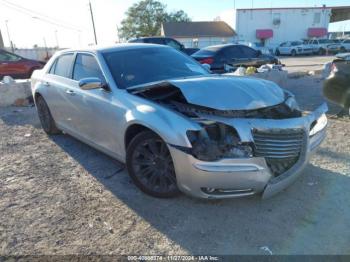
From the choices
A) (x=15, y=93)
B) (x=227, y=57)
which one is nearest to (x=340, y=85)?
(x=227, y=57)

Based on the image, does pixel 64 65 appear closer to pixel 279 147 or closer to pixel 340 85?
pixel 279 147

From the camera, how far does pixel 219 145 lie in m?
3.03

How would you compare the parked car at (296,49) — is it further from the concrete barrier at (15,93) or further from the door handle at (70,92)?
the door handle at (70,92)

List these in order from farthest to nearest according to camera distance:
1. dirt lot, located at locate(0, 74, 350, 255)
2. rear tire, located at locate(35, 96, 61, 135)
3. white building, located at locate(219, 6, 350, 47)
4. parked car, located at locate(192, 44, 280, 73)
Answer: white building, located at locate(219, 6, 350, 47) < parked car, located at locate(192, 44, 280, 73) < rear tire, located at locate(35, 96, 61, 135) < dirt lot, located at locate(0, 74, 350, 255)

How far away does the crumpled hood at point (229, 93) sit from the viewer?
3248 mm

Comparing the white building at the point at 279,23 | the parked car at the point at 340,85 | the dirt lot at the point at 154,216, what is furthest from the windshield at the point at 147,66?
the white building at the point at 279,23

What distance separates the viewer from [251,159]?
294 centimetres

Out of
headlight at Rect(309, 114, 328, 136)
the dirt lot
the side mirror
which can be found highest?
the side mirror

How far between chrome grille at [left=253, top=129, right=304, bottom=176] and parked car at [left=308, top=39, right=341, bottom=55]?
35432 millimetres

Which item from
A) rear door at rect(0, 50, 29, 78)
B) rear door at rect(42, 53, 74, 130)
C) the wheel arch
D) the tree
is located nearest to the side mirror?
the wheel arch

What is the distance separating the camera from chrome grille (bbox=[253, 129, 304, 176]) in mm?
3041

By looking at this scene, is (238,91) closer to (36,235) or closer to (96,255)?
(96,255)

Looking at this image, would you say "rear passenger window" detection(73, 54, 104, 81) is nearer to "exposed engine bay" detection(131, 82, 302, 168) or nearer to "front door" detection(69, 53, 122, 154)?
"front door" detection(69, 53, 122, 154)

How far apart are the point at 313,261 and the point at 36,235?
8.15 feet
